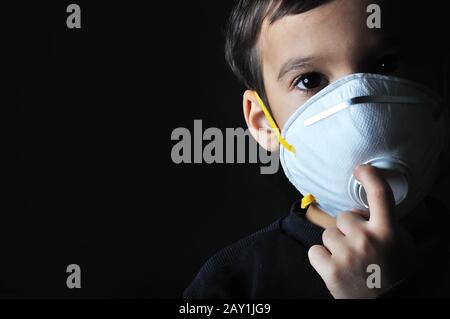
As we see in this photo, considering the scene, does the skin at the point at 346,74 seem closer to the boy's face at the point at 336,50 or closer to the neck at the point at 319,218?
the boy's face at the point at 336,50

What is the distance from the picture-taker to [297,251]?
104cm

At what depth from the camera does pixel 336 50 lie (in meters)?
0.89

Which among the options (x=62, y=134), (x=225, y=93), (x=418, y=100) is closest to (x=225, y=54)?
(x=225, y=93)

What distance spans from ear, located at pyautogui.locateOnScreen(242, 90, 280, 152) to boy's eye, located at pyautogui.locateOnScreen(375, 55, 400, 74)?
0.76 ft

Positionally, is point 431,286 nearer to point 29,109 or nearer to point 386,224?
point 386,224

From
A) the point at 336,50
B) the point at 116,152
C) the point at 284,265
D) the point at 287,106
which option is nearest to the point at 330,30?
the point at 336,50

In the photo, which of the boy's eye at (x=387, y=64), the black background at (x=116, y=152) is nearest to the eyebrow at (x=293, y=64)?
the boy's eye at (x=387, y=64)

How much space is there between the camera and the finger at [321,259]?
0.85 m

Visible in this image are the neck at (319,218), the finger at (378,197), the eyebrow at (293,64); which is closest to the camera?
the finger at (378,197)

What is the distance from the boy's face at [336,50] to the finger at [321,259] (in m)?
0.25

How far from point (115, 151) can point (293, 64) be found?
50cm

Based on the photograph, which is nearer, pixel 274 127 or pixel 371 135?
pixel 371 135

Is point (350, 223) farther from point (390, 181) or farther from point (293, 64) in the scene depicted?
point (293, 64)

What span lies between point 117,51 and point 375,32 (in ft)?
1.94
